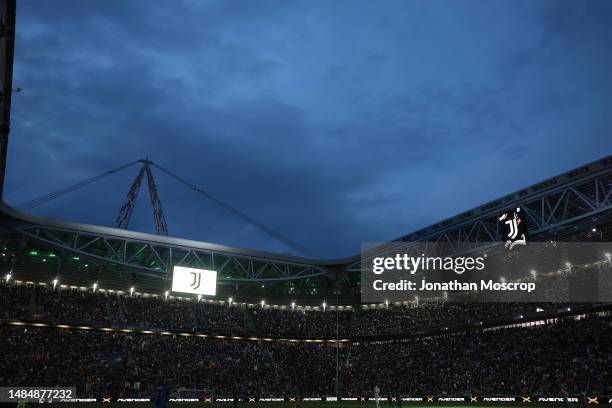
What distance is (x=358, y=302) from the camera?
264 feet

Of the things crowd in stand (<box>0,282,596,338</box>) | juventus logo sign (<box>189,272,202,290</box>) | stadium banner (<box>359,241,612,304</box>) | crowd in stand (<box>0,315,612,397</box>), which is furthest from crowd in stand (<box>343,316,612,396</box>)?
juventus logo sign (<box>189,272,202,290</box>)

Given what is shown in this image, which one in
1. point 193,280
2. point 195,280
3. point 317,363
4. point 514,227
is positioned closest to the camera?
point 514,227

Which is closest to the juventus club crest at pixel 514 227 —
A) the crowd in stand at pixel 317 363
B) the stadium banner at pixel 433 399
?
the stadium banner at pixel 433 399

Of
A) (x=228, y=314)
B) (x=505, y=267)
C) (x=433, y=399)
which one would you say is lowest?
(x=433, y=399)

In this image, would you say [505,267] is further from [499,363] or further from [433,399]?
[433,399]

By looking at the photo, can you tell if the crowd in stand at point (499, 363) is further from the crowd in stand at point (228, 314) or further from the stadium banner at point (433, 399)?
the crowd in stand at point (228, 314)

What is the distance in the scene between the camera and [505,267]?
191 ft

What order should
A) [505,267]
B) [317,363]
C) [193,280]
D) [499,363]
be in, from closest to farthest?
[193,280] → [505,267] → [499,363] → [317,363]

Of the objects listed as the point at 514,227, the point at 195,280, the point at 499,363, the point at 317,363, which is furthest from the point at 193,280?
the point at 499,363

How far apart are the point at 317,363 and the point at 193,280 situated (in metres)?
25.9

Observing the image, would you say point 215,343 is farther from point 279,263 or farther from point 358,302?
point 358,302

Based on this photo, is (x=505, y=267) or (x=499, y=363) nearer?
(x=505, y=267)

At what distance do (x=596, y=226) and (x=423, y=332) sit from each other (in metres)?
30.9

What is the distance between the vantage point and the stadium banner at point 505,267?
52.9 m
